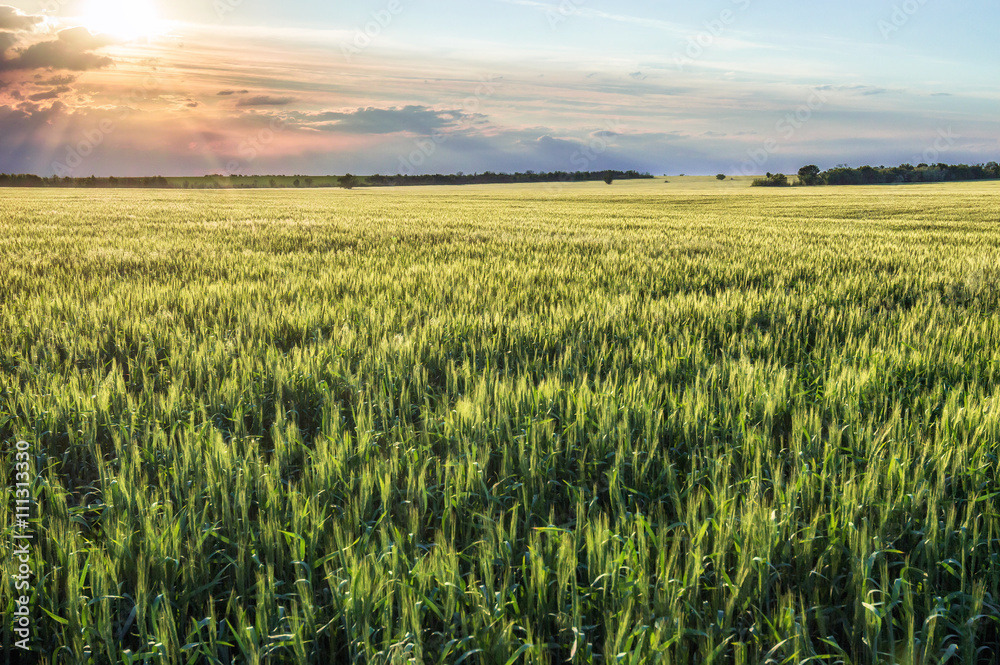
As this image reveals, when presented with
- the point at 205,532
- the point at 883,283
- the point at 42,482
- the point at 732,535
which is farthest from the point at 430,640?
the point at 883,283

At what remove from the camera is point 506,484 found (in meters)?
2.45

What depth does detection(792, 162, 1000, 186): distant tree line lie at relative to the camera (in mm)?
85188

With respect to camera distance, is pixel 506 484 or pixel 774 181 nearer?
pixel 506 484

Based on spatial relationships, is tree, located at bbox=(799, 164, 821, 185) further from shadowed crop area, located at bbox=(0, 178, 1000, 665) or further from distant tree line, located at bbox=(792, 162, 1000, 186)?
shadowed crop area, located at bbox=(0, 178, 1000, 665)

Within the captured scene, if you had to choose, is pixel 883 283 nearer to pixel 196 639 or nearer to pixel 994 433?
pixel 994 433

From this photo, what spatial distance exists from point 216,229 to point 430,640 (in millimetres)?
16987

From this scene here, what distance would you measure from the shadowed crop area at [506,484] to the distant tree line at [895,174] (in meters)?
93.4

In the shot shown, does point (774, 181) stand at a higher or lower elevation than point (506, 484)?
higher

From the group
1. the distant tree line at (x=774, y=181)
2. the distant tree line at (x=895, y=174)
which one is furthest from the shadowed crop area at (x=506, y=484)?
the distant tree line at (x=895, y=174)

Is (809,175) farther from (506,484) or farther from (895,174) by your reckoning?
(506,484)

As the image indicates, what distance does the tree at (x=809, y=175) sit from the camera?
3344 inches

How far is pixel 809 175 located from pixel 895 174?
12.5 meters

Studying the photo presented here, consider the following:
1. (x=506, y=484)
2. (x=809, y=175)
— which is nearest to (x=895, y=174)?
(x=809, y=175)

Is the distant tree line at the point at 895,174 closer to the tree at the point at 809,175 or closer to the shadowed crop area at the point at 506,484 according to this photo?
the tree at the point at 809,175
